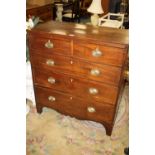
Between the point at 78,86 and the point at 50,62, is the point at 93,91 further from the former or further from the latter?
the point at 50,62

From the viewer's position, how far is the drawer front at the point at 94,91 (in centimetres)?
155

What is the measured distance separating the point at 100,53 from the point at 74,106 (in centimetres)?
60

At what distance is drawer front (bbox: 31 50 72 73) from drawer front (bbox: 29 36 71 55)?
5cm

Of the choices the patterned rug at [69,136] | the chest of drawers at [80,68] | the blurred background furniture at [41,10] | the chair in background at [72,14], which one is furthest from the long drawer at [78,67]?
the chair in background at [72,14]

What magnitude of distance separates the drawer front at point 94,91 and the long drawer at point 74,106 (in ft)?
0.18

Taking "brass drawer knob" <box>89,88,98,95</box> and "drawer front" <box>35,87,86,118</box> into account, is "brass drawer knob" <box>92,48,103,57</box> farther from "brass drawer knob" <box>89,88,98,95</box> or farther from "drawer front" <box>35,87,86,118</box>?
"drawer front" <box>35,87,86,118</box>

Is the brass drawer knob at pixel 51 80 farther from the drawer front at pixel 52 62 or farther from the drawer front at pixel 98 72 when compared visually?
the drawer front at pixel 98 72

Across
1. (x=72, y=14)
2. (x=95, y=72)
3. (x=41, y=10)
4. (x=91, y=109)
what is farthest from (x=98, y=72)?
(x=72, y=14)

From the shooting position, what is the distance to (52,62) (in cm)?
165

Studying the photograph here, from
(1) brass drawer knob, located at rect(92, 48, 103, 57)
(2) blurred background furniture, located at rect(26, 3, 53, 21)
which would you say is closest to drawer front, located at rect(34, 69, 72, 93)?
(1) brass drawer knob, located at rect(92, 48, 103, 57)

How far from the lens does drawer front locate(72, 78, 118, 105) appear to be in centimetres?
155
